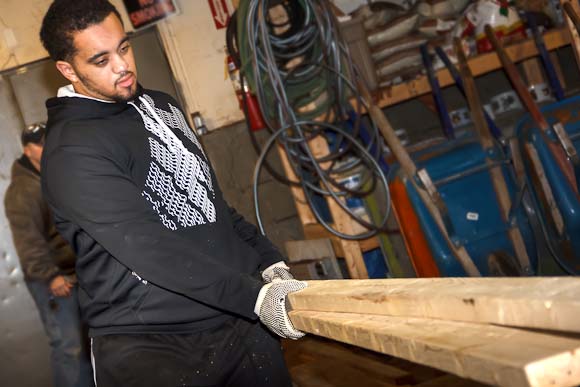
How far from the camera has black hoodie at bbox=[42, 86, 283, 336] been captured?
2.01m

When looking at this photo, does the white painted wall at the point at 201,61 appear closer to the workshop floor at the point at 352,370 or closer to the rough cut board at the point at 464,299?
the workshop floor at the point at 352,370

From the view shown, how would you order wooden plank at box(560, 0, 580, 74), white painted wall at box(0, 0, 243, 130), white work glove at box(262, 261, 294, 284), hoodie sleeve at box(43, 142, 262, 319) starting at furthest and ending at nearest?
white painted wall at box(0, 0, 243, 130)
wooden plank at box(560, 0, 580, 74)
white work glove at box(262, 261, 294, 284)
hoodie sleeve at box(43, 142, 262, 319)

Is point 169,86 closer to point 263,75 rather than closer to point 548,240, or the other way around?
point 263,75

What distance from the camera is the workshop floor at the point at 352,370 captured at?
3.48 metres

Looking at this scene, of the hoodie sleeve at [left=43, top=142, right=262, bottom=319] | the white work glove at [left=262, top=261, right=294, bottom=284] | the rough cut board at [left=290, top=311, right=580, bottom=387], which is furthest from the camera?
the white work glove at [left=262, top=261, right=294, bottom=284]

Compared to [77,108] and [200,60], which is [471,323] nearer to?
[77,108]

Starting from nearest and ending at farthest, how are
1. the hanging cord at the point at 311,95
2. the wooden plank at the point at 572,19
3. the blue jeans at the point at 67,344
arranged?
the wooden plank at the point at 572,19, the hanging cord at the point at 311,95, the blue jeans at the point at 67,344

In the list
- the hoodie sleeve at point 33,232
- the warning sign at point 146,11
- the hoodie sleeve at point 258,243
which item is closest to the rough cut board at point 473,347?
the hoodie sleeve at point 258,243

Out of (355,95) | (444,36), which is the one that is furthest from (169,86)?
(444,36)

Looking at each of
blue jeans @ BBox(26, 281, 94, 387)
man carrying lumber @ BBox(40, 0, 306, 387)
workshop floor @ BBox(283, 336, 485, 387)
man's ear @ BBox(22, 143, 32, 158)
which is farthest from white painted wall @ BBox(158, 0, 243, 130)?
man carrying lumber @ BBox(40, 0, 306, 387)

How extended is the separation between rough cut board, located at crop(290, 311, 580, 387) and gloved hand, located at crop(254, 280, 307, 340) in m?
0.21

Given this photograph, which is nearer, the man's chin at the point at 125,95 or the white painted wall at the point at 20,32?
the man's chin at the point at 125,95

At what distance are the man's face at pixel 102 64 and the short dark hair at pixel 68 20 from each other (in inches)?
0.7

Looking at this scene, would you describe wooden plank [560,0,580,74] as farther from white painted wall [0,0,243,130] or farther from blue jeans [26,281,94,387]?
blue jeans [26,281,94,387]
